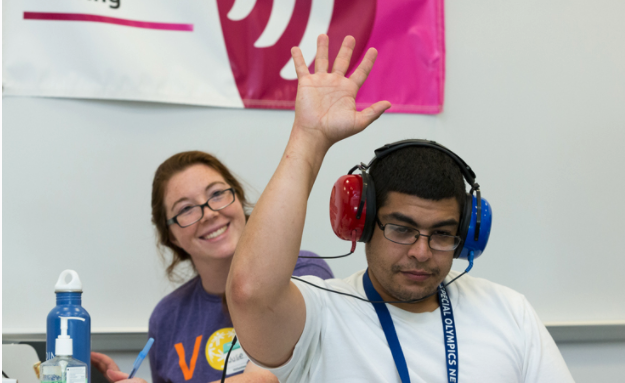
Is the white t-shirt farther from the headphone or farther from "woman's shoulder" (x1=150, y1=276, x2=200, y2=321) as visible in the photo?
"woman's shoulder" (x1=150, y1=276, x2=200, y2=321)

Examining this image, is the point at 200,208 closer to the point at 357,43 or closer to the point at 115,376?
the point at 115,376

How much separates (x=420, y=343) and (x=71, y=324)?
720 mm

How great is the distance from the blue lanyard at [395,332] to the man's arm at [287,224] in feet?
0.67

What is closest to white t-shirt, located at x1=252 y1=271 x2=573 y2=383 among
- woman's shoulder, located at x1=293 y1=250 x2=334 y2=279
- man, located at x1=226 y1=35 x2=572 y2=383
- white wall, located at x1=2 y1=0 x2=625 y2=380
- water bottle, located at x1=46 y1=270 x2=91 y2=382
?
man, located at x1=226 y1=35 x2=572 y2=383

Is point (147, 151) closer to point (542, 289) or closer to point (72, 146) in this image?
point (72, 146)

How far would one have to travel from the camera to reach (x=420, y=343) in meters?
1.07

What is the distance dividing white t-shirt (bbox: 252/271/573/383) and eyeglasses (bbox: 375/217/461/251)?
0.54 ft

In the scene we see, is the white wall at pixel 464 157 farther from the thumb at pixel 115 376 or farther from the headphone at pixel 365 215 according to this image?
the headphone at pixel 365 215

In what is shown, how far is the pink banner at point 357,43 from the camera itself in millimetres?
1975

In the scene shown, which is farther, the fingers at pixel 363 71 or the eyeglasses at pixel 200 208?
the eyeglasses at pixel 200 208

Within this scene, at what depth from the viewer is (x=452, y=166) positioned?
3.69 feet

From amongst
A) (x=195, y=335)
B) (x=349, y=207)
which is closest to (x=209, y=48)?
(x=195, y=335)

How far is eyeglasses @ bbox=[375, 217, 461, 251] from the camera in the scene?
1055 millimetres

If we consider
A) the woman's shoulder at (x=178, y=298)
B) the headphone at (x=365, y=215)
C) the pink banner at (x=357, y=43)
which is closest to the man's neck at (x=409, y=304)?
the headphone at (x=365, y=215)
